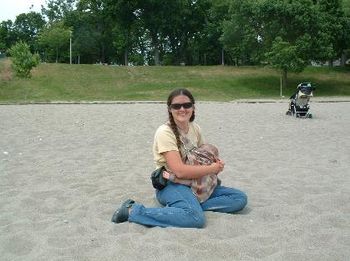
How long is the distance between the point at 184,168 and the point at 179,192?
27cm

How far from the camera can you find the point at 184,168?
497cm

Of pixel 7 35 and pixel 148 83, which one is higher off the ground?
pixel 7 35

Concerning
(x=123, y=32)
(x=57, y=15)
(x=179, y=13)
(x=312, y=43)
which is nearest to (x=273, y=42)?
(x=312, y=43)

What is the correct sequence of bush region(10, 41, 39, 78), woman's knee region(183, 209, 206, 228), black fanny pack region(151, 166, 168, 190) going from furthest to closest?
bush region(10, 41, 39, 78) < black fanny pack region(151, 166, 168, 190) < woman's knee region(183, 209, 206, 228)

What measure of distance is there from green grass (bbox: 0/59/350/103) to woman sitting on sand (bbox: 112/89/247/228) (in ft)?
85.3

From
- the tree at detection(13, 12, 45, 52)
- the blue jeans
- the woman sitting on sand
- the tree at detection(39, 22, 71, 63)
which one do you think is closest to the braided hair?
the woman sitting on sand

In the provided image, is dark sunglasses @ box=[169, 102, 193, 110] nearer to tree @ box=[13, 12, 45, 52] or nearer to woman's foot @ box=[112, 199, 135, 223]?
woman's foot @ box=[112, 199, 135, 223]

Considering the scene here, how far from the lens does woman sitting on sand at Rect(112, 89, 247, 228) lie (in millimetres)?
4762

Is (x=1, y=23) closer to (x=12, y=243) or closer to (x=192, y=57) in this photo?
(x=192, y=57)

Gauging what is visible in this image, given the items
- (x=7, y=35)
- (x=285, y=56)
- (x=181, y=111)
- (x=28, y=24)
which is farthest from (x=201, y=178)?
(x=28, y=24)

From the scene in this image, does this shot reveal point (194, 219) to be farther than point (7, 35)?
No

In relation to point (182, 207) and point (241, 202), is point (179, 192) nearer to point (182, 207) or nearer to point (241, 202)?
point (182, 207)

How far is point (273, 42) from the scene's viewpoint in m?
36.6

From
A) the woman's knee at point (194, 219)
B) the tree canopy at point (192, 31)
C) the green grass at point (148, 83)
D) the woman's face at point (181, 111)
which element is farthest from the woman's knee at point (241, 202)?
the tree canopy at point (192, 31)
